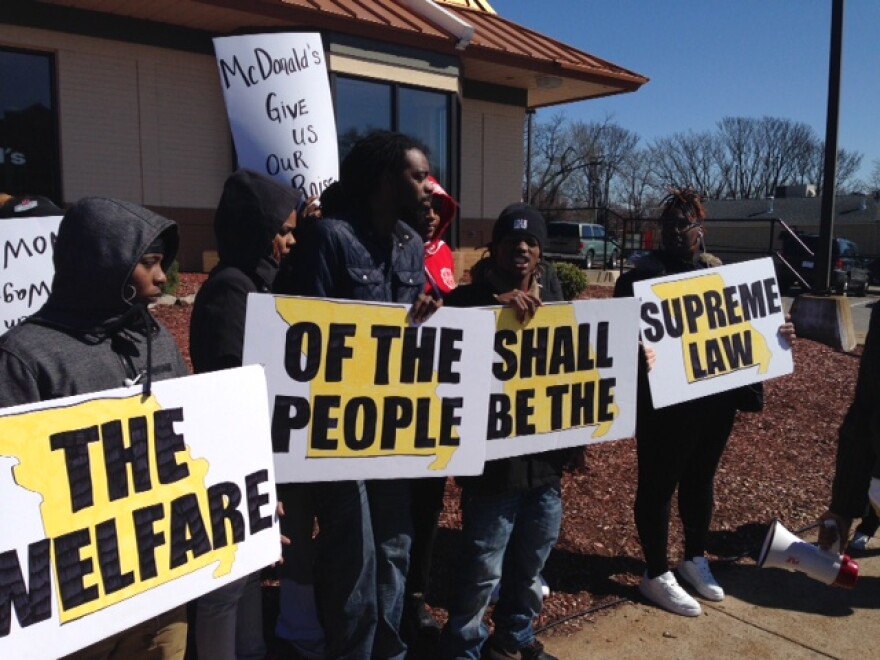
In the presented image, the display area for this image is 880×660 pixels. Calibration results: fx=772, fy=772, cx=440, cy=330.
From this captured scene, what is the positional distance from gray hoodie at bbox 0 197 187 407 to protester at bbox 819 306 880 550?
11.6ft

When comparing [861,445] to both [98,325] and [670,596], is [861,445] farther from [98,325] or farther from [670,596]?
[98,325]

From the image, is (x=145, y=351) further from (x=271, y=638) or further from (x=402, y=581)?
(x=271, y=638)

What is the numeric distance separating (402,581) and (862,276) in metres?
26.7

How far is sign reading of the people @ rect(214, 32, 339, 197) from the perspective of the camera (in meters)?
3.81

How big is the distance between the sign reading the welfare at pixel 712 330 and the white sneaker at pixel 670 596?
0.90 meters

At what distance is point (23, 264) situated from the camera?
3775mm

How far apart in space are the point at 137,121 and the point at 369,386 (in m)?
10.2

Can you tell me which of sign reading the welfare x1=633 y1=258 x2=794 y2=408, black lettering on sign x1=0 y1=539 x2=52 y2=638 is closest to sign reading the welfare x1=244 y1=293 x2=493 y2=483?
black lettering on sign x1=0 y1=539 x2=52 y2=638

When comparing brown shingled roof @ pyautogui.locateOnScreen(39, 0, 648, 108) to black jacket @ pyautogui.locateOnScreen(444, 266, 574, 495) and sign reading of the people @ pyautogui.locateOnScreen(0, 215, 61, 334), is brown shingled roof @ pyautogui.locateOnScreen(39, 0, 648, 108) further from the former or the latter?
black jacket @ pyautogui.locateOnScreen(444, 266, 574, 495)

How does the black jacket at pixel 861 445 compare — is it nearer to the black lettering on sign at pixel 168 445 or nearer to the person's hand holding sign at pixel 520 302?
the person's hand holding sign at pixel 520 302

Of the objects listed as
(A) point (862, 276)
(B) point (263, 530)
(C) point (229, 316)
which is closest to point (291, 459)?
(B) point (263, 530)

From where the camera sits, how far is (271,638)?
335cm

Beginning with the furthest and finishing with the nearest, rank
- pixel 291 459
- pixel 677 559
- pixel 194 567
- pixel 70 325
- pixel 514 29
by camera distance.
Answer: pixel 514 29 → pixel 677 559 → pixel 291 459 → pixel 194 567 → pixel 70 325

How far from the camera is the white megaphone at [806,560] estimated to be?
3.83 m
